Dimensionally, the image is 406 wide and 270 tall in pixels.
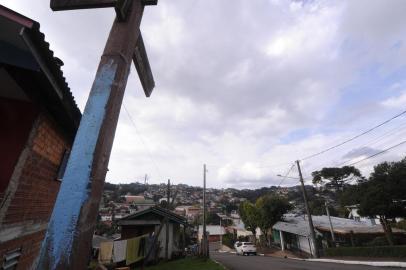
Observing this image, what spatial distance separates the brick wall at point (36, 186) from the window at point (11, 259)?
0.11 m

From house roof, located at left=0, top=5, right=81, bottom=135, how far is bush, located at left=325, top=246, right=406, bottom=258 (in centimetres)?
2460

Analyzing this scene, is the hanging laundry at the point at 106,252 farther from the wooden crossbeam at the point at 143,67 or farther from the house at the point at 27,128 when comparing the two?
the wooden crossbeam at the point at 143,67

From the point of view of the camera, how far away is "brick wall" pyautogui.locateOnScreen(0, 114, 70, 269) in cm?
473

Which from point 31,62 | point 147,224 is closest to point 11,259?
point 31,62

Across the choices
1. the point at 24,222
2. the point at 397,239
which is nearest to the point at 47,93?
the point at 24,222

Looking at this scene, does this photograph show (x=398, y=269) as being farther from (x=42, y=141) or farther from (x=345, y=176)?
(x=345, y=176)

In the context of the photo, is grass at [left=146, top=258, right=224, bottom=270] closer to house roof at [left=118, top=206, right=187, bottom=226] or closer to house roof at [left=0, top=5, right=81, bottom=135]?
house roof at [left=118, top=206, right=187, bottom=226]

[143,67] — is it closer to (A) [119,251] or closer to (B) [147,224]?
(A) [119,251]

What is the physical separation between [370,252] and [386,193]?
201 inches

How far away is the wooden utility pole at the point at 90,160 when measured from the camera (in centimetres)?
130

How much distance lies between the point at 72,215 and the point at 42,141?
473 cm

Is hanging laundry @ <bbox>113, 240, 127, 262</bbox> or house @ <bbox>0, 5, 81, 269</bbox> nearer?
house @ <bbox>0, 5, 81, 269</bbox>

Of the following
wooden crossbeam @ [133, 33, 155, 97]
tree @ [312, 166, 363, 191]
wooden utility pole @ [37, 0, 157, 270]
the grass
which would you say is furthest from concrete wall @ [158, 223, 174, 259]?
tree @ [312, 166, 363, 191]

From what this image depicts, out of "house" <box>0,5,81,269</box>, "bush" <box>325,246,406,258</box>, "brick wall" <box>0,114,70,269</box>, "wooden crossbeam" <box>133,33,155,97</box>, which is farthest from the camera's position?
"bush" <box>325,246,406,258</box>
